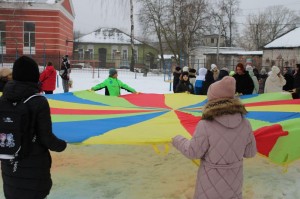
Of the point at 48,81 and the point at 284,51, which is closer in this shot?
the point at 48,81

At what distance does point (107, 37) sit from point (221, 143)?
4229 cm

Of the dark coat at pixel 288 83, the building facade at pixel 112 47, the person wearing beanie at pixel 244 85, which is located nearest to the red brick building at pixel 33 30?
the building facade at pixel 112 47

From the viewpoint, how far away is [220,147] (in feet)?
7.95

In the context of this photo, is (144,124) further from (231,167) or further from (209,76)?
(209,76)

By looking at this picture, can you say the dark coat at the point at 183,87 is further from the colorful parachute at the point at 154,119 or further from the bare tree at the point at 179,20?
the bare tree at the point at 179,20

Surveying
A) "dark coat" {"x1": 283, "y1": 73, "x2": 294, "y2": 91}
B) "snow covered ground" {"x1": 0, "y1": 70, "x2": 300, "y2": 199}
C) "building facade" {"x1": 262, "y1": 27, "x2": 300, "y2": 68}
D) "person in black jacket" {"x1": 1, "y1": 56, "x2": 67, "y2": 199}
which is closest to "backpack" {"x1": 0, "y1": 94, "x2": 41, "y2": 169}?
"person in black jacket" {"x1": 1, "y1": 56, "x2": 67, "y2": 199}

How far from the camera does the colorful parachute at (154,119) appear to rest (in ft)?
10.9

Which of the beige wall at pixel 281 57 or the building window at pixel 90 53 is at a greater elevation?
the building window at pixel 90 53

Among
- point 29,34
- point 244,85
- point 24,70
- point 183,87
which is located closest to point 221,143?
point 24,70

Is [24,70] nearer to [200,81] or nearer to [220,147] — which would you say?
[220,147]

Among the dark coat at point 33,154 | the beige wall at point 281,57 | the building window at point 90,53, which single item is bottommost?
the dark coat at point 33,154

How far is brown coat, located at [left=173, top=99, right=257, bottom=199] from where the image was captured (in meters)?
2.41

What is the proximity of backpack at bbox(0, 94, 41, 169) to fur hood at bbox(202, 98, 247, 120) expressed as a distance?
1.12m

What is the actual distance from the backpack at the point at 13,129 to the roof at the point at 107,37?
40406mm
